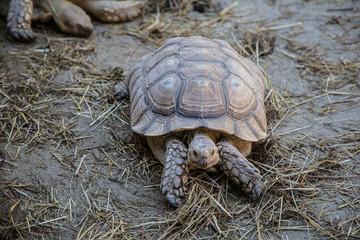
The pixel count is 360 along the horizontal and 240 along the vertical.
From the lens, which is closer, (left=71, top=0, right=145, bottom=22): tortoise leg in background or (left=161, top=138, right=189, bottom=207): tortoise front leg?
(left=161, top=138, right=189, bottom=207): tortoise front leg

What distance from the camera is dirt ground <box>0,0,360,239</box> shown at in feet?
7.98

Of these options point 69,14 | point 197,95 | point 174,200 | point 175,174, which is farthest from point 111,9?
point 174,200

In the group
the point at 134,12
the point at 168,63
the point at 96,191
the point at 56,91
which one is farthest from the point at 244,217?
the point at 134,12

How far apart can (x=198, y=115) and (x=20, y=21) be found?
284 centimetres

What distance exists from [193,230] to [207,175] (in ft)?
1.71

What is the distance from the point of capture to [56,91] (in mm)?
3564

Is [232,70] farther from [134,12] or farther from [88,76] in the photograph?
[134,12]

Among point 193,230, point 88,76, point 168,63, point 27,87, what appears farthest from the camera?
point 88,76

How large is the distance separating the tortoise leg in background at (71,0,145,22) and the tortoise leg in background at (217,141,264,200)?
2.96m

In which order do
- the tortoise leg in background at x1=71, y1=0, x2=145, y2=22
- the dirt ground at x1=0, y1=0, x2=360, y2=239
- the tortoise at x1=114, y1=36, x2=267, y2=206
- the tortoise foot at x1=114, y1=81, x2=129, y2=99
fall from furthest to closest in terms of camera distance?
the tortoise leg in background at x1=71, y1=0, x2=145, y2=22 < the tortoise foot at x1=114, y1=81, x2=129, y2=99 < the tortoise at x1=114, y1=36, x2=267, y2=206 < the dirt ground at x1=0, y1=0, x2=360, y2=239

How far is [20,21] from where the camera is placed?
13.7 feet

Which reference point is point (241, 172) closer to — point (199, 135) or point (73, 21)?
point (199, 135)

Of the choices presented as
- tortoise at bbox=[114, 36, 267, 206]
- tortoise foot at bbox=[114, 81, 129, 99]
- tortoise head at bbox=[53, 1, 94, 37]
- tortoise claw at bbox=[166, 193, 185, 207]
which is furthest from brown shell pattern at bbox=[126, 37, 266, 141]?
tortoise head at bbox=[53, 1, 94, 37]

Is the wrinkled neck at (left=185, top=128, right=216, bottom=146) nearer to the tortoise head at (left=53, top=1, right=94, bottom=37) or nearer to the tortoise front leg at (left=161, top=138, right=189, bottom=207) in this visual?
the tortoise front leg at (left=161, top=138, right=189, bottom=207)
